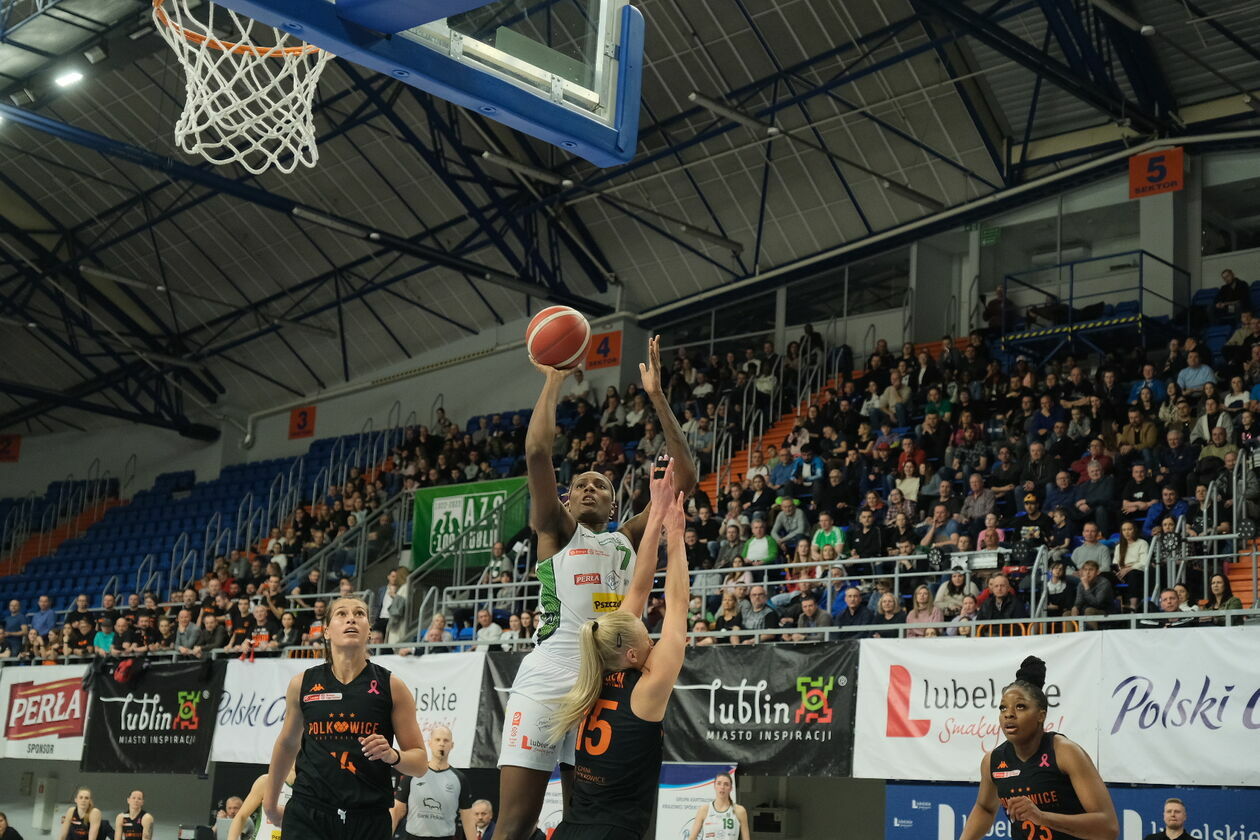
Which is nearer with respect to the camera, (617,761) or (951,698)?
(617,761)

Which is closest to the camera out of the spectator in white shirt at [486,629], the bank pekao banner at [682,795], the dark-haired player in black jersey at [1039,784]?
the dark-haired player in black jersey at [1039,784]

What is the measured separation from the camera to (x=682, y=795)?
49.6 ft

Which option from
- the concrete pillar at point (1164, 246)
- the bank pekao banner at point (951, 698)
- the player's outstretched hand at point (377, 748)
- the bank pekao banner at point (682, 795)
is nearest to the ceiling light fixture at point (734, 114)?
the concrete pillar at point (1164, 246)

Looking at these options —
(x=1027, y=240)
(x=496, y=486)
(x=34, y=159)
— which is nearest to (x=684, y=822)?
(x=496, y=486)

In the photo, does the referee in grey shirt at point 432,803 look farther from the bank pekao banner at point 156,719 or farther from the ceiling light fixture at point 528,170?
the ceiling light fixture at point 528,170

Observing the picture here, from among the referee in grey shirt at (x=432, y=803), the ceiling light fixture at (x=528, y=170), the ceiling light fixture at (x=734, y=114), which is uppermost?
the ceiling light fixture at (x=734, y=114)

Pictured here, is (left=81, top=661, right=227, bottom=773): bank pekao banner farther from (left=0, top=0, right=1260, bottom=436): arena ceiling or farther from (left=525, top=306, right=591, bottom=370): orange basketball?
(left=525, top=306, right=591, bottom=370): orange basketball

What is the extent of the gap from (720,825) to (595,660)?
8.93m

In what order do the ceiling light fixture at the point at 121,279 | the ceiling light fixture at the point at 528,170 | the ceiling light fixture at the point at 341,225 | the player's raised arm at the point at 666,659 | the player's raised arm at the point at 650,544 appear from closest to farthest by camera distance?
the player's raised arm at the point at 666,659, the player's raised arm at the point at 650,544, the ceiling light fixture at the point at 528,170, the ceiling light fixture at the point at 341,225, the ceiling light fixture at the point at 121,279

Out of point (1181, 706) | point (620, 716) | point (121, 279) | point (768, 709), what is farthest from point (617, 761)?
point (121, 279)

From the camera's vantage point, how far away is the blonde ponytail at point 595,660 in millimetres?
5508

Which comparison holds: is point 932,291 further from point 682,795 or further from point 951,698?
point 951,698

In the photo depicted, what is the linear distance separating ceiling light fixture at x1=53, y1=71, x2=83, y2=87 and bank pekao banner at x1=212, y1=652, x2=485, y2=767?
28.4 feet

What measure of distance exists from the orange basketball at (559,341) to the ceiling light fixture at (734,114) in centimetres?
1320
